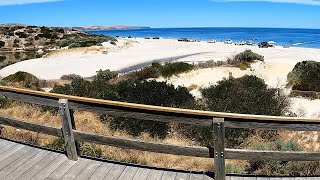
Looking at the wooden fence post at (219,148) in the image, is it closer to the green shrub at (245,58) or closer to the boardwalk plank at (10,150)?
the boardwalk plank at (10,150)

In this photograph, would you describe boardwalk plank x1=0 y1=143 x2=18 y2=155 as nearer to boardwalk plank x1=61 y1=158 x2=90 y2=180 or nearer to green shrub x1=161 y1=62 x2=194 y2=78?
boardwalk plank x1=61 y1=158 x2=90 y2=180

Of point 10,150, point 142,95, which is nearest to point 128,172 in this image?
point 10,150

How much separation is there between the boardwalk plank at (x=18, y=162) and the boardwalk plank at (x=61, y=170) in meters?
0.71

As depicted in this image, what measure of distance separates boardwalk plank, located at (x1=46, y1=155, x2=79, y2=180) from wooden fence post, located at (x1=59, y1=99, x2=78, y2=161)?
130 mm

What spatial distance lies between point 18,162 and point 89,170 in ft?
4.29

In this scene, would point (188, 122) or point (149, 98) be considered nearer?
point (188, 122)

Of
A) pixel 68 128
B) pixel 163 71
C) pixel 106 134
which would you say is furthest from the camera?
pixel 163 71

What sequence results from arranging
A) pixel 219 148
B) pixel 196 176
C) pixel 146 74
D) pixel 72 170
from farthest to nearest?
pixel 146 74 → pixel 72 170 → pixel 196 176 → pixel 219 148

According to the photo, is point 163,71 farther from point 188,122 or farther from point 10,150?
point 188,122

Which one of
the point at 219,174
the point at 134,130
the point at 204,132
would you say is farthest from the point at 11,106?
the point at 219,174

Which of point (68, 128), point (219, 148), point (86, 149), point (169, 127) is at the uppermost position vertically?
point (68, 128)

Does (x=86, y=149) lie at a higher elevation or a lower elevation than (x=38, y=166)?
lower

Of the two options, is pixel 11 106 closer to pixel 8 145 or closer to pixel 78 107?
pixel 8 145

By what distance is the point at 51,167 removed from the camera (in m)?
5.73
